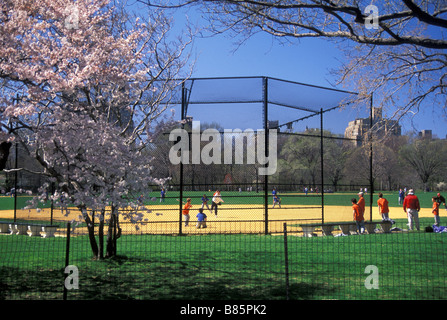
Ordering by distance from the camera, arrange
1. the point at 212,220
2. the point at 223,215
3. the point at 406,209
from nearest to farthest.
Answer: the point at 406,209
the point at 212,220
the point at 223,215

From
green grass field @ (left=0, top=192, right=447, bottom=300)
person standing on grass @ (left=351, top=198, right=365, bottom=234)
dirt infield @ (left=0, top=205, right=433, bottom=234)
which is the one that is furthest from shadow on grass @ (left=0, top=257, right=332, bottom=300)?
person standing on grass @ (left=351, top=198, right=365, bottom=234)

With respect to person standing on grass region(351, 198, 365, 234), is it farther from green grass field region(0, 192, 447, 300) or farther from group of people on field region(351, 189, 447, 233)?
green grass field region(0, 192, 447, 300)

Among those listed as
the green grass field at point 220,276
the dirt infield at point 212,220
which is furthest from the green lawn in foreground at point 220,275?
the dirt infield at point 212,220

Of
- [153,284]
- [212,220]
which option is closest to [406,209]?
[212,220]

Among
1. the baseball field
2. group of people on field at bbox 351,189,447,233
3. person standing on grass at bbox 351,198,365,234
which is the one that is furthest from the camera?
group of people on field at bbox 351,189,447,233

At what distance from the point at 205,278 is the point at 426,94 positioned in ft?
26.0

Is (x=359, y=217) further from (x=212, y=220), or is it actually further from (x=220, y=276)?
(x=220, y=276)

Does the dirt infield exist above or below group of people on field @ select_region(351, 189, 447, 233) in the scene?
below

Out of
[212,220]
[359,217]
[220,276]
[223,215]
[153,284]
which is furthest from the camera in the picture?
[223,215]

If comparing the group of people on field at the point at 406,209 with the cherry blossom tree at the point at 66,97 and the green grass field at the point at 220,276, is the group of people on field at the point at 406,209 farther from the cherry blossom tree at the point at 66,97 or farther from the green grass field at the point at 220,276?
the cherry blossom tree at the point at 66,97
